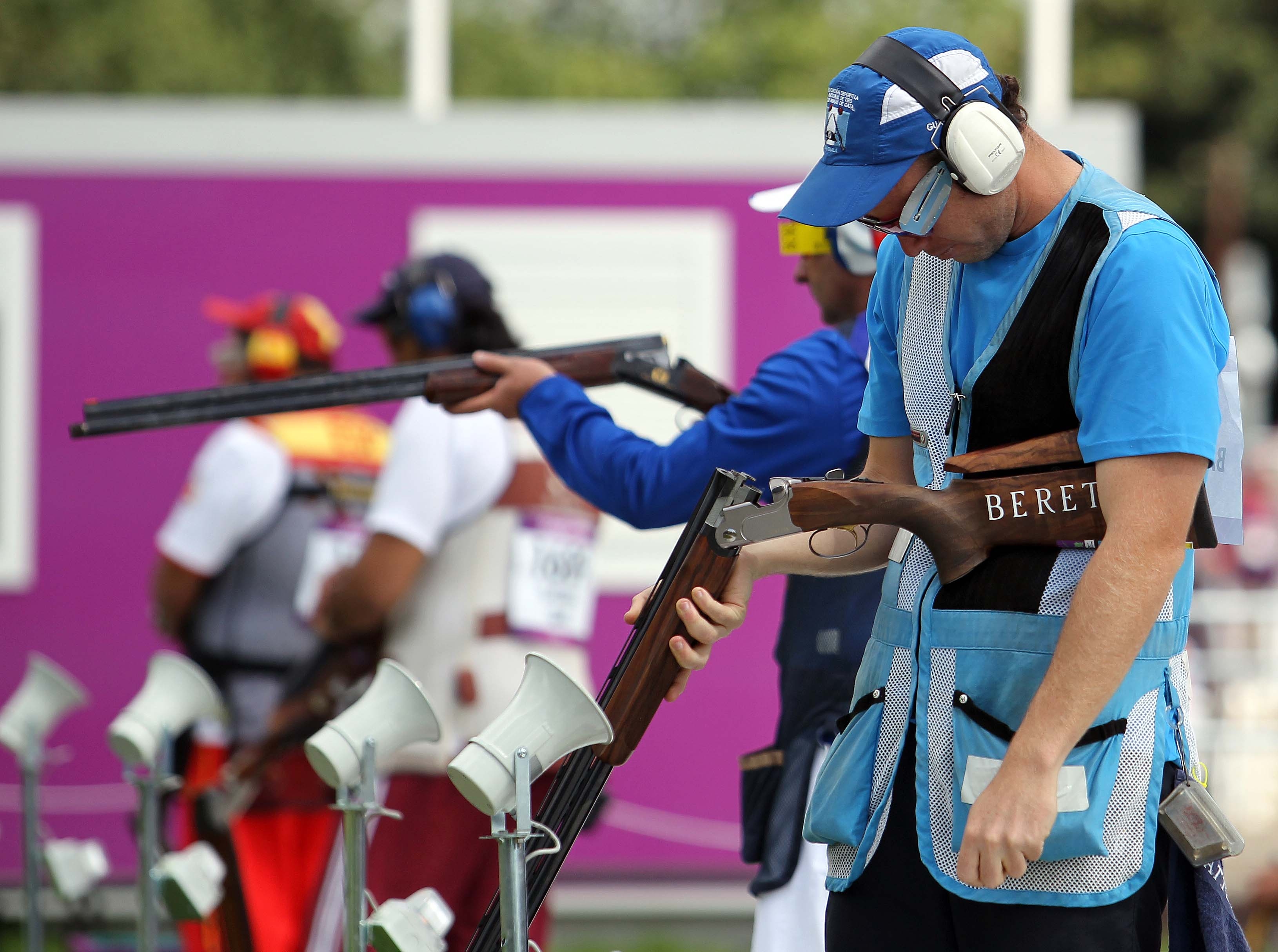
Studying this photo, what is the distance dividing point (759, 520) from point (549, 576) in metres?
1.88

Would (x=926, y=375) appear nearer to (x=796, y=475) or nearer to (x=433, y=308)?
(x=796, y=475)

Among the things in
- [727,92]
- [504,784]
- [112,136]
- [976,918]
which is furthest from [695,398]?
[727,92]

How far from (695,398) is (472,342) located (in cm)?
100

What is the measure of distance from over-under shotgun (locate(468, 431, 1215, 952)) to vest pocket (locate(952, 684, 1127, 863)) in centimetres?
21

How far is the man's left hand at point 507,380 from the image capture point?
3227 mm

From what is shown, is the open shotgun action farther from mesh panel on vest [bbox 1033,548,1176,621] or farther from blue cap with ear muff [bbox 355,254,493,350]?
mesh panel on vest [bbox 1033,548,1176,621]

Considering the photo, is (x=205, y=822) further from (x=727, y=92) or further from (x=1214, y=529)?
(x=727, y=92)

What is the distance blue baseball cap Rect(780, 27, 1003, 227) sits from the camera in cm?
205

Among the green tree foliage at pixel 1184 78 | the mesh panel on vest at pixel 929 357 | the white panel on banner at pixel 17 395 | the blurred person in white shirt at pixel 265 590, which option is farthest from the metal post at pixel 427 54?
the green tree foliage at pixel 1184 78

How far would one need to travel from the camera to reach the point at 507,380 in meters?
3.24

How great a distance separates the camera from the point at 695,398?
3377 mm

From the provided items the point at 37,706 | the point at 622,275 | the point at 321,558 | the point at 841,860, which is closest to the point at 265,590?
the point at 321,558

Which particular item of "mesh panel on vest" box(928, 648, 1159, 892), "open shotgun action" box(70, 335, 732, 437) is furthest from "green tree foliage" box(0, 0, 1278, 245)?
"mesh panel on vest" box(928, 648, 1159, 892)

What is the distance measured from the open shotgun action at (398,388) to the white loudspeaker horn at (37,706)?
1292 mm
